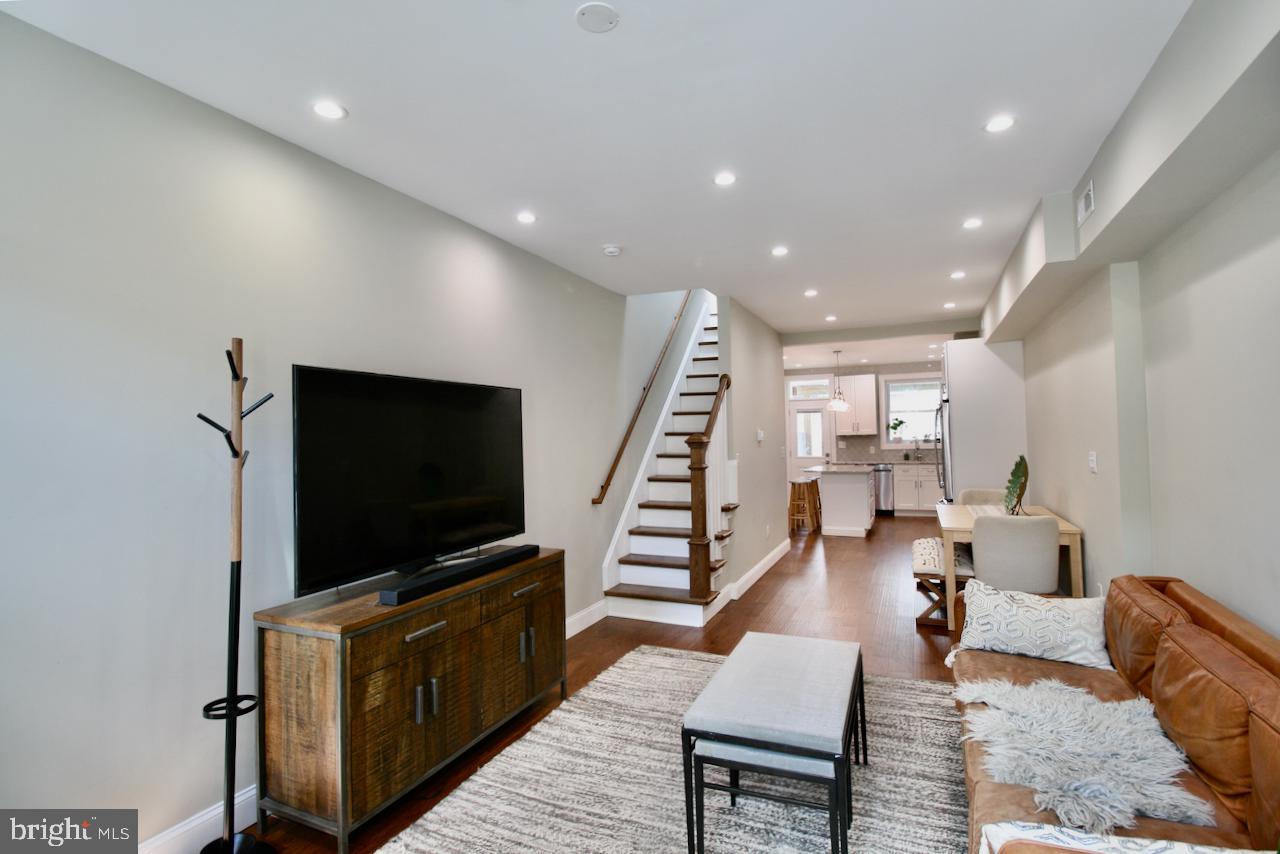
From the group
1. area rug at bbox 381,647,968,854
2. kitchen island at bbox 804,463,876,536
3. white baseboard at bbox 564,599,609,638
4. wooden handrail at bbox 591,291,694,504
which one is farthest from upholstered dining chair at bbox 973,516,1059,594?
kitchen island at bbox 804,463,876,536

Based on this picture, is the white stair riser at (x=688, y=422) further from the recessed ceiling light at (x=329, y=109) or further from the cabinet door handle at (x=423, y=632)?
the recessed ceiling light at (x=329, y=109)

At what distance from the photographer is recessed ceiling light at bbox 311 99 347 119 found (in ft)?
7.28

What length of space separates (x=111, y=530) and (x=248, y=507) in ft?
1.39

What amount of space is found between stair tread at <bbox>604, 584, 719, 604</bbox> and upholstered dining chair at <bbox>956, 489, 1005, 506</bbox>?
2.39m

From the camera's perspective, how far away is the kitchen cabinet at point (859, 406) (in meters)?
11.0

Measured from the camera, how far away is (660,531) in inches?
205

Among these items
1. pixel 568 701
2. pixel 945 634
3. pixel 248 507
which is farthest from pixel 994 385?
pixel 248 507

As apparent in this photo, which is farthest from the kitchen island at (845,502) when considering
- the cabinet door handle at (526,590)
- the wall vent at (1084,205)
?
the cabinet door handle at (526,590)

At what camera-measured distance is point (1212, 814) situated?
1.50 metres

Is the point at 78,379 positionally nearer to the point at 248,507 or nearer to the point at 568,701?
the point at 248,507

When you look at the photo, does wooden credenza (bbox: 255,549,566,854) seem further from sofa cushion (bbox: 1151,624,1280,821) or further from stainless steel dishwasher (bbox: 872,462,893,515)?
stainless steel dishwasher (bbox: 872,462,893,515)

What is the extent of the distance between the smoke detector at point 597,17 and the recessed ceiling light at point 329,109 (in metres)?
1.02

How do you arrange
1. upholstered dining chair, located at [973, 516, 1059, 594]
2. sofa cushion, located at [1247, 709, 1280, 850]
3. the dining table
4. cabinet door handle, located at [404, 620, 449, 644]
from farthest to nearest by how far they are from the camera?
the dining table, upholstered dining chair, located at [973, 516, 1059, 594], cabinet door handle, located at [404, 620, 449, 644], sofa cushion, located at [1247, 709, 1280, 850]

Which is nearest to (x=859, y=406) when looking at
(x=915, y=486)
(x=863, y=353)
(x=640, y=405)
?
(x=863, y=353)
